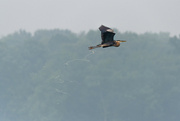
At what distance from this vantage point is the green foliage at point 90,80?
76.9 m

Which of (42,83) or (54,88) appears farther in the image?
(42,83)

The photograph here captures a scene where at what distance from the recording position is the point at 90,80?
266 feet

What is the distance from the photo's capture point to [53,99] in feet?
255

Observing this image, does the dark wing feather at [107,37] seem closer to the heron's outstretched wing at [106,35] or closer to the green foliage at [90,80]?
the heron's outstretched wing at [106,35]

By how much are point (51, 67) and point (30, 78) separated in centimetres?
560

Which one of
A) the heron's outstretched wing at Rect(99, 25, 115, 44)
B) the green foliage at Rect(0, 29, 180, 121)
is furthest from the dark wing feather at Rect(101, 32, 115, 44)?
the green foliage at Rect(0, 29, 180, 121)

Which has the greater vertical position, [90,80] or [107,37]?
[90,80]

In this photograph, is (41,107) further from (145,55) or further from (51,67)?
(145,55)

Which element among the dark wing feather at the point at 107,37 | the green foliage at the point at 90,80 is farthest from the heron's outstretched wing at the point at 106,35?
the green foliage at the point at 90,80

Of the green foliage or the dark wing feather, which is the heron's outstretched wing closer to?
the dark wing feather

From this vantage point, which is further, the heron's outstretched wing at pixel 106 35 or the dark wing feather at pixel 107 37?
the dark wing feather at pixel 107 37

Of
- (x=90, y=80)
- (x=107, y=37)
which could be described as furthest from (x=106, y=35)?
(x=90, y=80)

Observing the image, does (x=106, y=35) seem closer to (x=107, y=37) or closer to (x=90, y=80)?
(x=107, y=37)

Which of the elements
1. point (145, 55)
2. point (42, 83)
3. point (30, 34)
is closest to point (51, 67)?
point (42, 83)
